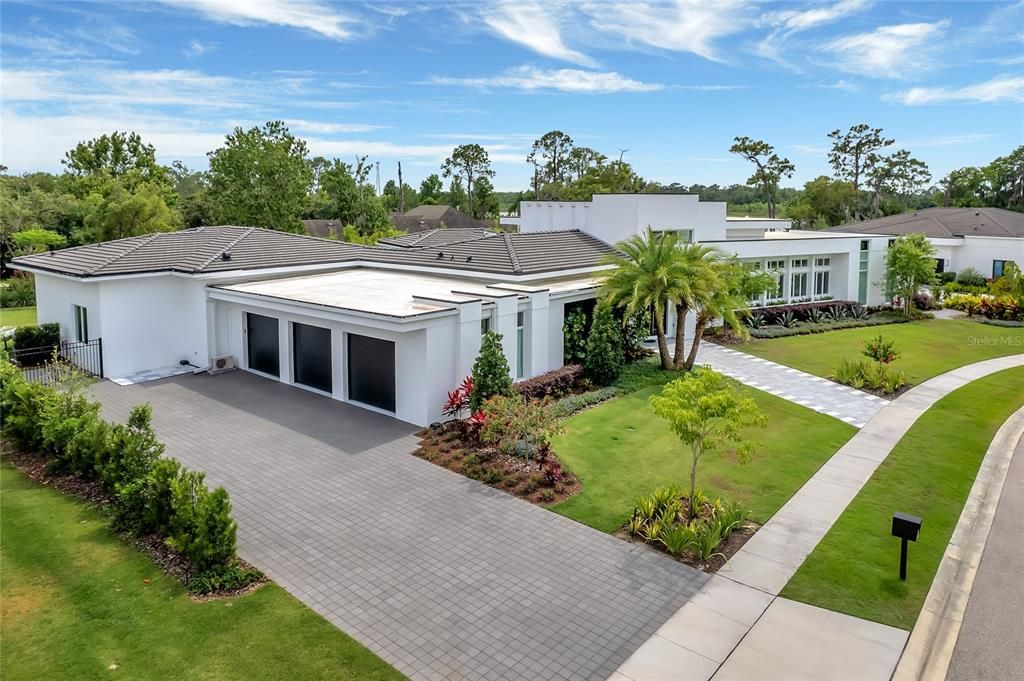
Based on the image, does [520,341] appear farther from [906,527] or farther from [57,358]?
[57,358]

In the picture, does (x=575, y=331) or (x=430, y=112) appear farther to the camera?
(x=430, y=112)

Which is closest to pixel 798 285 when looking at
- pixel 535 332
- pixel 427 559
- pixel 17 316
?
pixel 535 332

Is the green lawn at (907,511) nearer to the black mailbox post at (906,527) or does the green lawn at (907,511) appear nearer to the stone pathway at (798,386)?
the black mailbox post at (906,527)

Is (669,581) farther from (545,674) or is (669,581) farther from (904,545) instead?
(904,545)

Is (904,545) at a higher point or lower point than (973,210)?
lower

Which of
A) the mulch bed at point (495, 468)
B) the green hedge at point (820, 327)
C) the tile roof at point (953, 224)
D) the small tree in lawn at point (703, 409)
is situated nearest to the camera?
the small tree in lawn at point (703, 409)

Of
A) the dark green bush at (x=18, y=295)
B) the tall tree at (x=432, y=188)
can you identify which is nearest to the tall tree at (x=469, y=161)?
the tall tree at (x=432, y=188)

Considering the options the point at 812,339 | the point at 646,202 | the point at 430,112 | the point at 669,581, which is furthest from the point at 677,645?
the point at 430,112
